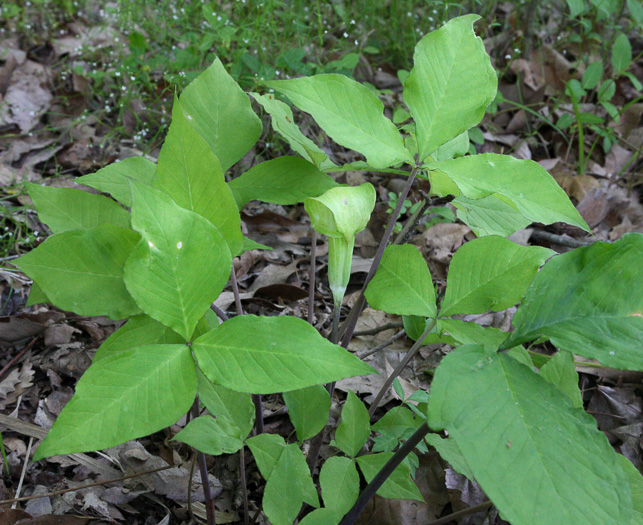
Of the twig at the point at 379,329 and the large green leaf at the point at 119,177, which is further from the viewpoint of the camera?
the twig at the point at 379,329

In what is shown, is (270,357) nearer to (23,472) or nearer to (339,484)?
(339,484)

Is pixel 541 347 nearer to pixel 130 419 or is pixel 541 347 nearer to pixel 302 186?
pixel 302 186

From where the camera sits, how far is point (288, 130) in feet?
3.80

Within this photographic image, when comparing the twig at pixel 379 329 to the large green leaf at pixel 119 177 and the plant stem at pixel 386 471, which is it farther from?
the large green leaf at pixel 119 177

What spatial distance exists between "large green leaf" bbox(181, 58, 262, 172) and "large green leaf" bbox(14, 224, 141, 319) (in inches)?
12.9

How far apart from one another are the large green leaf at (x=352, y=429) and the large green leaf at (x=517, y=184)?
55 cm

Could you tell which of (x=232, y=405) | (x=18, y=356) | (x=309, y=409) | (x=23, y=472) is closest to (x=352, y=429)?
(x=309, y=409)

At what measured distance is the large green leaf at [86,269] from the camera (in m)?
0.96

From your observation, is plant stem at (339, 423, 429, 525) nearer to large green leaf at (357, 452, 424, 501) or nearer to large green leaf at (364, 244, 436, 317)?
large green leaf at (357, 452, 424, 501)

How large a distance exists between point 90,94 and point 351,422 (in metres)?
2.87

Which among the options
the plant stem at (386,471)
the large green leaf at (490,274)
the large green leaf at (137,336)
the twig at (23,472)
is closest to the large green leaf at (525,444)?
the plant stem at (386,471)

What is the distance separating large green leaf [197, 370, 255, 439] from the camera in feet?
3.78

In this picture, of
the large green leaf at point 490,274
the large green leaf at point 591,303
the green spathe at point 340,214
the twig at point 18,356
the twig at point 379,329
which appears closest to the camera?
the large green leaf at point 591,303

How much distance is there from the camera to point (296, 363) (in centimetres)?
83
